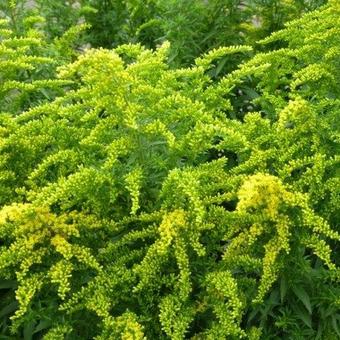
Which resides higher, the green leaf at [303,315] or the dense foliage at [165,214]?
the dense foliage at [165,214]

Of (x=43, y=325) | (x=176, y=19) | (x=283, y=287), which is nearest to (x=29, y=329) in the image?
(x=43, y=325)

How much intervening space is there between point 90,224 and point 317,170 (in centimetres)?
127

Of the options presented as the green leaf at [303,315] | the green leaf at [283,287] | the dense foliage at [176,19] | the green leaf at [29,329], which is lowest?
the green leaf at [303,315]

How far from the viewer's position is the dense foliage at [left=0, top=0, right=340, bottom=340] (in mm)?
3107

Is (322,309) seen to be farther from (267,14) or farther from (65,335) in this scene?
(267,14)

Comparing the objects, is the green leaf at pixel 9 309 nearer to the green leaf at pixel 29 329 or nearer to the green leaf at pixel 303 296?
the green leaf at pixel 29 329

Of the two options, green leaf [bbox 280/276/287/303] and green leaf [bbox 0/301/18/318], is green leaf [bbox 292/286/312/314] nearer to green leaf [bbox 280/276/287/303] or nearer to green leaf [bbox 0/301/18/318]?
green leaf [bbox 280/276/287/303]

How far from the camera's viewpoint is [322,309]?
342 centimetres

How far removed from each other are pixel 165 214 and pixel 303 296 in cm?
91

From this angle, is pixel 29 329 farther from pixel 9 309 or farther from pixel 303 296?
pixel 303 296

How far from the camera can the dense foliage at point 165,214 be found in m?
3.11

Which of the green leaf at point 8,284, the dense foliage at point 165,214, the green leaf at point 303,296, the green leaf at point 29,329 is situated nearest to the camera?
the dense foliage at point 165,214

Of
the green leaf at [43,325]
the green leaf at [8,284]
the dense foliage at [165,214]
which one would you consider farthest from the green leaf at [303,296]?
the green leaf at [8,284]

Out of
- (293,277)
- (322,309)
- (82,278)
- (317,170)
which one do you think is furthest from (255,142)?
(82,278)
